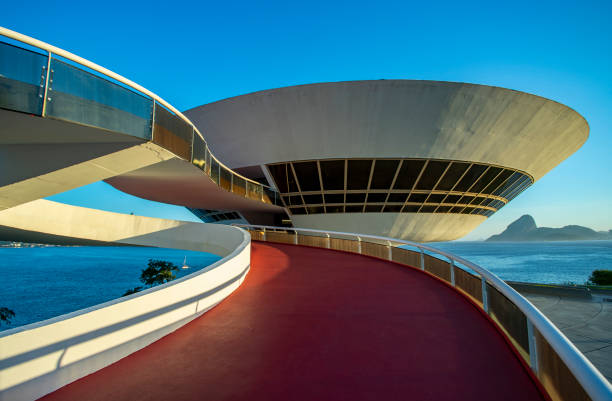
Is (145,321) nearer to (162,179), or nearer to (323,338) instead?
(323,338)

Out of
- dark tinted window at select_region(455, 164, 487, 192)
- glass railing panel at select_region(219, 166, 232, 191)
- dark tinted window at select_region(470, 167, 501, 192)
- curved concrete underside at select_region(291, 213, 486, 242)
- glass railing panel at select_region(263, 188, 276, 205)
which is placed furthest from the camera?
curved concrete underside at select_region(291, 213, 486, 242)

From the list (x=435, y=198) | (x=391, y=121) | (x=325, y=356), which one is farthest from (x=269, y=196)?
(x=325, y=356)

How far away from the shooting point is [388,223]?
24.4 meters

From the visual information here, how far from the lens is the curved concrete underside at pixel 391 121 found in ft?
65.1

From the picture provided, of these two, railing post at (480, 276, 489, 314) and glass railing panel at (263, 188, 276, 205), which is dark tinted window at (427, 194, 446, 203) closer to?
glass railing panel at (263, 188, 276, 205)

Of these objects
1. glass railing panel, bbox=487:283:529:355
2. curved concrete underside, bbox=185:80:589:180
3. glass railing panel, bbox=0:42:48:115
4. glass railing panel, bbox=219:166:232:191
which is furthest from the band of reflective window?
glass railing panel, bbox=487:283:529:355

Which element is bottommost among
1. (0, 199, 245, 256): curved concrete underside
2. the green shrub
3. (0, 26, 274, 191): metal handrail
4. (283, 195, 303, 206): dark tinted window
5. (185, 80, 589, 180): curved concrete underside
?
the green shrub

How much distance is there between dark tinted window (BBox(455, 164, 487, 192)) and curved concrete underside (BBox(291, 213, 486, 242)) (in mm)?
2640

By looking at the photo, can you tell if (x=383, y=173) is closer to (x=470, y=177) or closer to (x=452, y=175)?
(x=452, y=175)

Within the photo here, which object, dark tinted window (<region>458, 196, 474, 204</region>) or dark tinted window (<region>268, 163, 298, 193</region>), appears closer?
dark tinted window (<region>268, 163, 298, 193</region>)

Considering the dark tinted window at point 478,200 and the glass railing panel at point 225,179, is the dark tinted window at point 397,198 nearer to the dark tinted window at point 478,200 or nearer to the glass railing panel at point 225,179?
the dark tinted window at point 478,200

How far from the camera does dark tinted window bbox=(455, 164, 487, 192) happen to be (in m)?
22.9

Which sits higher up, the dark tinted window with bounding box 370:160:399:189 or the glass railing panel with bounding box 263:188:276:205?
the dark tinted window with bounding box 370:160:399:189

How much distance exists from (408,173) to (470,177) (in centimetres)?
482
